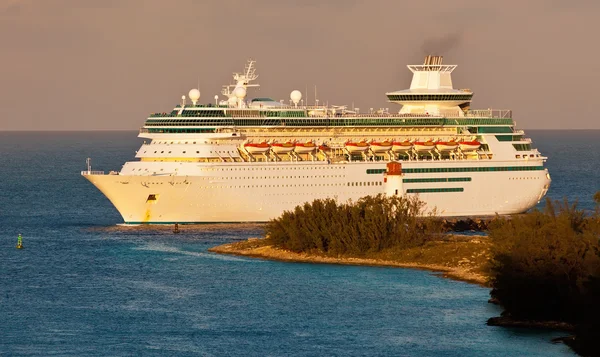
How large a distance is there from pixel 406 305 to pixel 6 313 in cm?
1588

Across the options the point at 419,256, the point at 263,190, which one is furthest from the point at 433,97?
the point at 419,256

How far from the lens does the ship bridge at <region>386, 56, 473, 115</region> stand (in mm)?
95438

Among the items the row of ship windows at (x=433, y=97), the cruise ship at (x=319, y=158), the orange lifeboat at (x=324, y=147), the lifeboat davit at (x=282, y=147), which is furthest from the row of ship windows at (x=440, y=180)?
the lifeboat davit at (x=282, y=147)

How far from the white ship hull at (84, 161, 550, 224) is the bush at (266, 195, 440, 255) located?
10.6m

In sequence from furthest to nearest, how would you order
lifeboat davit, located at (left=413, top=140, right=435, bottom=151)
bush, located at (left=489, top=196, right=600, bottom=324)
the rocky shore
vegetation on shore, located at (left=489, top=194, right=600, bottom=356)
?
lifeboat davit, located at (left=413, top=140, right=435, bottom=151) < the rocky shore < bush, located at (left=489, top=196, right=600, bottom=324) < vegetation on shore, located at (left=489, top=194, right=600, bottom=356)

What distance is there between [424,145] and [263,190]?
40.0 feet

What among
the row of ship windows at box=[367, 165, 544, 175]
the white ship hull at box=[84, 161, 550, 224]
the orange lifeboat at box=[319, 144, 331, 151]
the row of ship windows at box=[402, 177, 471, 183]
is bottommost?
the white ship hull at box=[84, 161, 550, 224]

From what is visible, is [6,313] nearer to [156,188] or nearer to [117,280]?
[117,280]

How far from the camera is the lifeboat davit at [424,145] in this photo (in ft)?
301

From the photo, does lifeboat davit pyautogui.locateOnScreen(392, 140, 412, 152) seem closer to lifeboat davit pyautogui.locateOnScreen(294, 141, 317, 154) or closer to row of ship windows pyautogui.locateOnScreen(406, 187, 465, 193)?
row of ship windows pyautogui.locateOnScreen(406, 187, 465, 193)

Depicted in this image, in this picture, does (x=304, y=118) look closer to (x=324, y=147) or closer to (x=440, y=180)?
(x=324, y=147)

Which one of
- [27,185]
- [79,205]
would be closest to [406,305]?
[79,205]

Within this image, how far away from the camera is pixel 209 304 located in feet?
193

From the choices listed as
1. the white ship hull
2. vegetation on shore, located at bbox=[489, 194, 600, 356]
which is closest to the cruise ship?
the white ship hull
